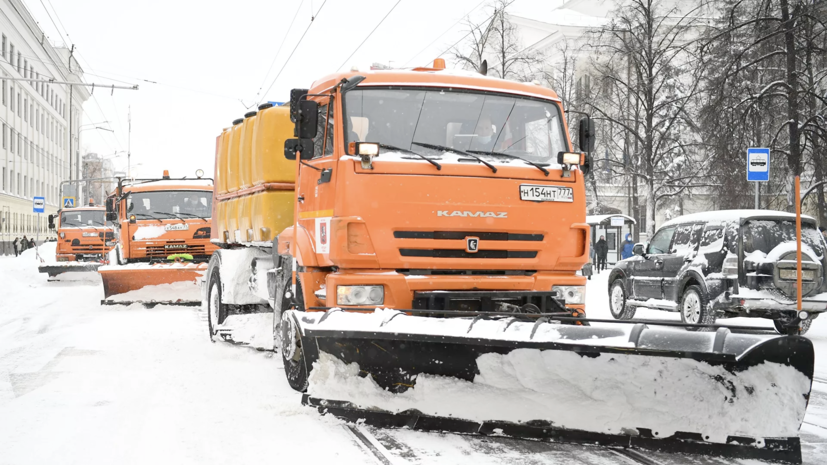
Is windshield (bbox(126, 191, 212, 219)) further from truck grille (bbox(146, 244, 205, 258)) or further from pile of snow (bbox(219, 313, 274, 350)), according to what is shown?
pile of snow (bbox(219, 313, 274, 350))

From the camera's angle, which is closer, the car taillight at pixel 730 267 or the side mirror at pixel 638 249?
the car taillight at pixel 730 267

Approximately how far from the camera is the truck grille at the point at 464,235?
6539 millimetres

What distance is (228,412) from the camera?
648cm

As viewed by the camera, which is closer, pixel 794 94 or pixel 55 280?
pixel 794 94

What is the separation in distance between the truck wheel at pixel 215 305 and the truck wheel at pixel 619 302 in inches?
303

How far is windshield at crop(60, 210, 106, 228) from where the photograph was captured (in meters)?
27.5

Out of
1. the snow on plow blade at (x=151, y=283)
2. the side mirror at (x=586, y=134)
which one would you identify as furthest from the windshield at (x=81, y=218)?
the side mirror at (x=586, y=134)

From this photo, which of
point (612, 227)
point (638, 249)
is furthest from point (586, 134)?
point (612, 227)

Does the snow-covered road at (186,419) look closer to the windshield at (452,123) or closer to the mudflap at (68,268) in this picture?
the windshield at (452,123)

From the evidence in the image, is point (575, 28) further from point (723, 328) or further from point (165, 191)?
point (723, 328)

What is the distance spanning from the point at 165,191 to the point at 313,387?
494 inches

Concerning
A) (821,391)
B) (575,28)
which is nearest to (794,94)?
(821,391)

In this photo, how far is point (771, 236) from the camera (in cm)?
1209

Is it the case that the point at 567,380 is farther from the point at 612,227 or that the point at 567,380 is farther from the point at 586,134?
the point at 612,227
